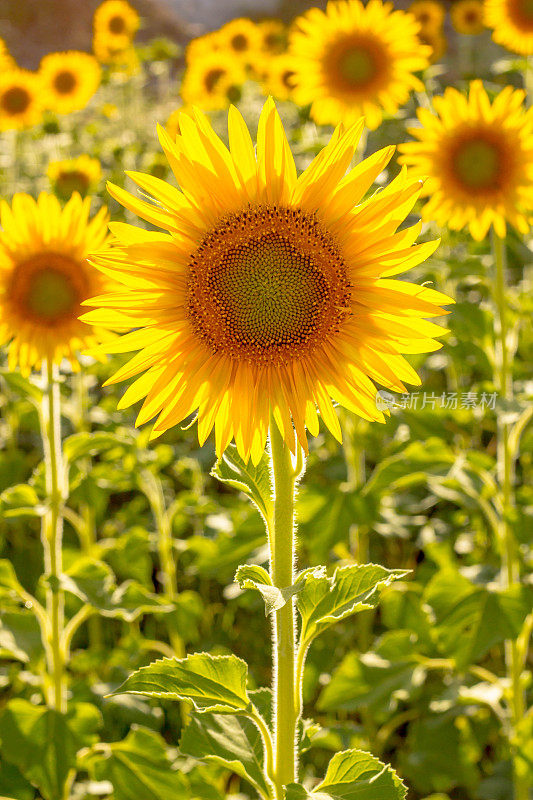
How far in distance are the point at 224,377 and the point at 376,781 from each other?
69cm

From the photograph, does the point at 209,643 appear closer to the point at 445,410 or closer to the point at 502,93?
the point at 445,410

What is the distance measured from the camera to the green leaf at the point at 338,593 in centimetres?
135

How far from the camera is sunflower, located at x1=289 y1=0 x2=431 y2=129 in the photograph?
3.40 m

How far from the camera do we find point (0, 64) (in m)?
5.96

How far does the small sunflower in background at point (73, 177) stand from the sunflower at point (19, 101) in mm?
1149

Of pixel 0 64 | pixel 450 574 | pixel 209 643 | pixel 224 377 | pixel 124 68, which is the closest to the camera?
pixel 224 377

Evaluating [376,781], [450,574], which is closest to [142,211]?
[376,781]

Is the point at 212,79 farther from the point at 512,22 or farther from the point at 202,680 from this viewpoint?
the point at 202,680

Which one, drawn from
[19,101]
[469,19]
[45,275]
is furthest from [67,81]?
[45,275]

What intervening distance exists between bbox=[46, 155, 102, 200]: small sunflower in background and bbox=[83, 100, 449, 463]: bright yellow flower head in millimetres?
3339

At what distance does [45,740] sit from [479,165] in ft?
6.60

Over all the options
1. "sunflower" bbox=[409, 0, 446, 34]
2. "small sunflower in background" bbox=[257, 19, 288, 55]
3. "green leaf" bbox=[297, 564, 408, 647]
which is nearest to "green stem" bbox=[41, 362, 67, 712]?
"green leaf" bbox=[297, 564, 408, 647]

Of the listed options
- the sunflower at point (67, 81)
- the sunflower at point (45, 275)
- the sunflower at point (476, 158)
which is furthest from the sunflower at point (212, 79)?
the sunflower at point (45, 275)

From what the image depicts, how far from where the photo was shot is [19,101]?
18.9 feet
